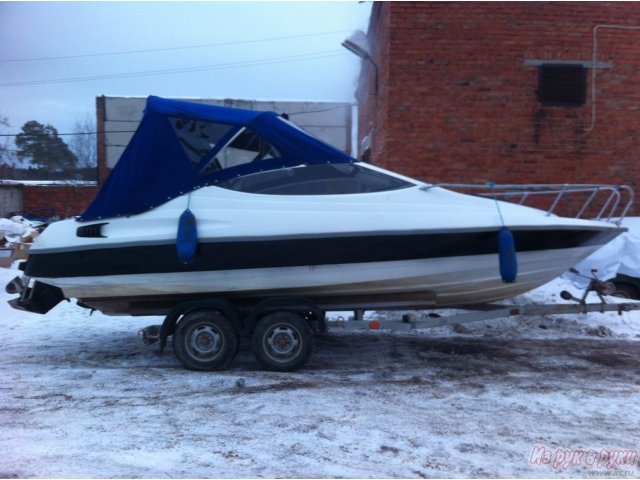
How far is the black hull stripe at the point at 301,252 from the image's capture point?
4.82 metres

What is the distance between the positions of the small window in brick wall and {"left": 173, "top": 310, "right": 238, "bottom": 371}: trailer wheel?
6716 mm

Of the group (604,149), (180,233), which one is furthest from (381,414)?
(604,149)

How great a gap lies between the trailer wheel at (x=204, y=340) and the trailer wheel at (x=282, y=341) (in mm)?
276

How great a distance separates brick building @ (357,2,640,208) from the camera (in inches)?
344

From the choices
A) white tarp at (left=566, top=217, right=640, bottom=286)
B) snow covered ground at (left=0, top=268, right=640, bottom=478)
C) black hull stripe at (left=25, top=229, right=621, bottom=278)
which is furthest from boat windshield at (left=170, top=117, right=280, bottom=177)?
white tarp at (left=566, top=217, right=640, bottom=286)

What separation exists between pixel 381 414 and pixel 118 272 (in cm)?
272

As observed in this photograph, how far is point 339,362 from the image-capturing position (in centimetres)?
546

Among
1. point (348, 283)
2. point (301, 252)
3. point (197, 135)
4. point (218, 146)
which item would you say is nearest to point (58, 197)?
point (197, 135)

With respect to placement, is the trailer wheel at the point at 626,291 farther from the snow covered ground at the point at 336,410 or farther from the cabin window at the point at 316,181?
the cabin window at the point at 316,181

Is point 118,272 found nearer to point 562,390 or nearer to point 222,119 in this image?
point 222,119

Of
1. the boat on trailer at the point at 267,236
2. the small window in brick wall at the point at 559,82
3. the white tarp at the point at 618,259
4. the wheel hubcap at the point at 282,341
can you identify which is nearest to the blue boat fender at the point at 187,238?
the boat on trailer at the point at 267,236

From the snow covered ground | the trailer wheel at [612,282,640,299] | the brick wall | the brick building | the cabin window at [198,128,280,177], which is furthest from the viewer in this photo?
the brick wall

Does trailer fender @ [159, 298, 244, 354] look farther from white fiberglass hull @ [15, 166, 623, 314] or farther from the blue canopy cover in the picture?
the blue canopy cover

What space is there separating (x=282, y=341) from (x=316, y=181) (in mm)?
1530
